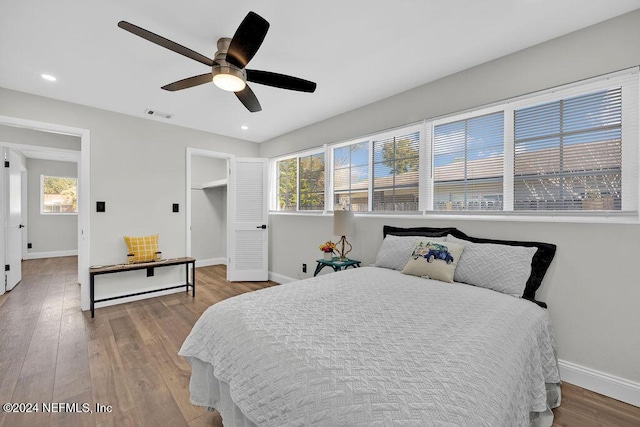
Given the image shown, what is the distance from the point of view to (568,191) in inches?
80.4

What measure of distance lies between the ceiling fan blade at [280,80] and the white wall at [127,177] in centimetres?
266

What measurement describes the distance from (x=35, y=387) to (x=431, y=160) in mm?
3692

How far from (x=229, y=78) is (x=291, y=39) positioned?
1.91 feet

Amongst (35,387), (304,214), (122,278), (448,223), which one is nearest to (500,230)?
(448,223)

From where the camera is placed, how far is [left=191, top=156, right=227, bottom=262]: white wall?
586 cm

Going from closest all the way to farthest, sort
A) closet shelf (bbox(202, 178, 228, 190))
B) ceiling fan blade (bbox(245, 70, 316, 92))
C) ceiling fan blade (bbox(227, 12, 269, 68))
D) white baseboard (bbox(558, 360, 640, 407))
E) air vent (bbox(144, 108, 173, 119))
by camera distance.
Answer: ceiling fan blade (bbox(227, 12, 269, 68)) < white baseboard (bbox(558, 360, 640, 407)) < ceiling fan blade (bbox(245, 70, 316, 92)) < air vent (bbox(144, 108, 173, 119)) < closet shelf (bbox(202, 178, 228, 190))

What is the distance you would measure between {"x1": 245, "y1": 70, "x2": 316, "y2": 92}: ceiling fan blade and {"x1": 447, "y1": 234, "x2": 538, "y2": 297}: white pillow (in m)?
1.84

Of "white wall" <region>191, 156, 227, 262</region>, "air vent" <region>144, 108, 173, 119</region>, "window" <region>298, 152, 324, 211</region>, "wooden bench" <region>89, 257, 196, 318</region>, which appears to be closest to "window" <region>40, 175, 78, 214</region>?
"white wall" <region>191, 156, 227, 262</region>

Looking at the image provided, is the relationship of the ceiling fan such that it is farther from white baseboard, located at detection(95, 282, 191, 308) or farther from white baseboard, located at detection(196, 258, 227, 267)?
white baseboard, located at detection(196, 258, 227, 267)

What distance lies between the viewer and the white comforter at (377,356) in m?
0.87

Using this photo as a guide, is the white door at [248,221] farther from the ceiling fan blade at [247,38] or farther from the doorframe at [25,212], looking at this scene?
the doorframe at [25,212]

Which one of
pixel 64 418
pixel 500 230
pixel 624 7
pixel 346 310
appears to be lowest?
pixel 64 418

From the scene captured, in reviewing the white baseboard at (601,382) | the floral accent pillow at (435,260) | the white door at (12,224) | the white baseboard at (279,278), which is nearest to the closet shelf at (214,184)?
the white baseboard at (279,278)

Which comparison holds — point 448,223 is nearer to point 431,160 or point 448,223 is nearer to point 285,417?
point 431,160
